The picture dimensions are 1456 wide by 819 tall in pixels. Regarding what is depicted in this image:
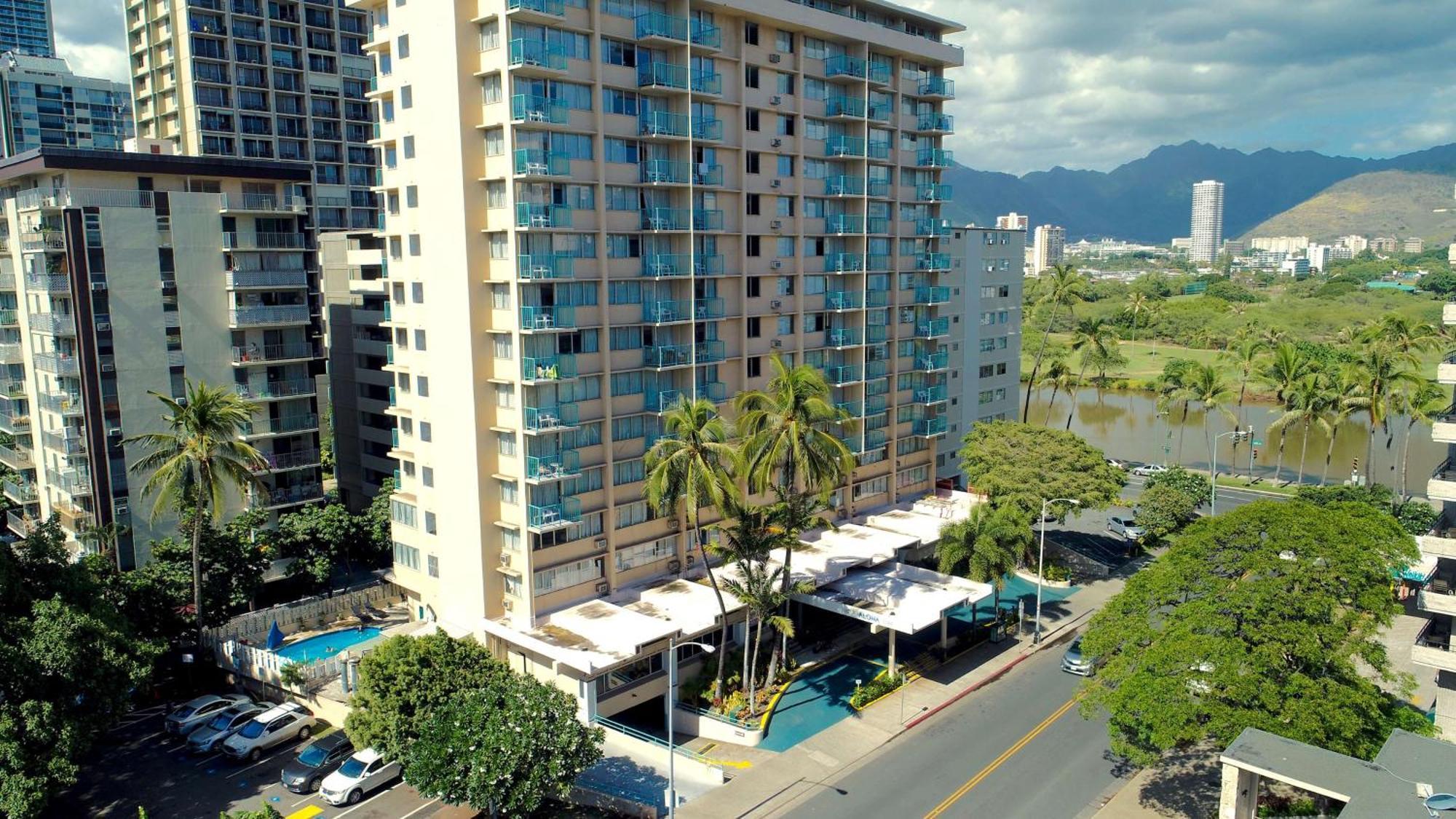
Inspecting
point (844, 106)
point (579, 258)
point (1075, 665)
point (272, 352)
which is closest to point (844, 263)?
point (844, 106)

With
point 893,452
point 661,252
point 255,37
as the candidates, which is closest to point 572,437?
point 661,252

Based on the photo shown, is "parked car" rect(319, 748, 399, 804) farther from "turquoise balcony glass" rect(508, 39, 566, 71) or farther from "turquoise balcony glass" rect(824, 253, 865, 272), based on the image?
"turquoise balcony glass" rect(824, 253, 865, 272)

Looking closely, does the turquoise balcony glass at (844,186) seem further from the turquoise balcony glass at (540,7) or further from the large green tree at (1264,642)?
the large green tree at (1264,642)

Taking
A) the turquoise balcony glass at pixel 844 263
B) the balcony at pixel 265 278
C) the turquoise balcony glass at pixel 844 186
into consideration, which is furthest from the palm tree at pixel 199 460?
the turquoise balcony glass at pixel 844 186

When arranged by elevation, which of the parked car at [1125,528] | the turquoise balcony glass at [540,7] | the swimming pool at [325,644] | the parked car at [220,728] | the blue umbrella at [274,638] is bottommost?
the parked car at [1125,528]

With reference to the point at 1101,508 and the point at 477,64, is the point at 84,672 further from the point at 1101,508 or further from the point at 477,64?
the point at 1101,508

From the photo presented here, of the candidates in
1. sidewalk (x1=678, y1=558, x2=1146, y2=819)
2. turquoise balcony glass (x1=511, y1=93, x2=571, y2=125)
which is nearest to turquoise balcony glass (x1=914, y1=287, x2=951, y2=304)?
sidewalk (x1=678, y1=558, x2=1146, y2=819)
